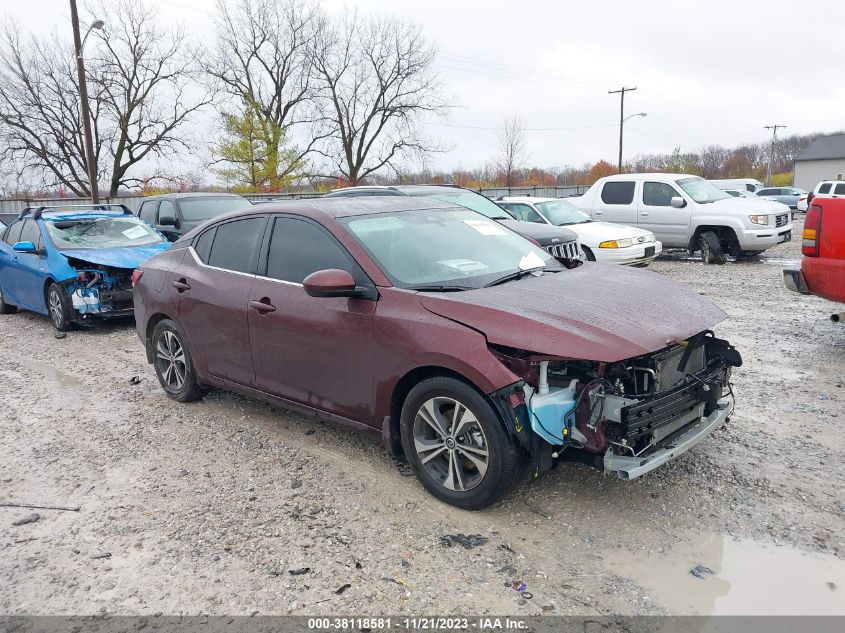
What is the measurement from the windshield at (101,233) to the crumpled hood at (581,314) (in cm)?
741

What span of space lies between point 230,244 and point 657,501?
11.7 ft

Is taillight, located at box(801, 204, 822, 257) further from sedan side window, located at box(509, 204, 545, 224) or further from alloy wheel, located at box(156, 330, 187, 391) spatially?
sedan side window, located at box(509, 204, 545, 224)

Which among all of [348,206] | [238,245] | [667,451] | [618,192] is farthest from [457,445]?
[618,192]

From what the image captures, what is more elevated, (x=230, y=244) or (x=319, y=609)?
(x=230, y=244)

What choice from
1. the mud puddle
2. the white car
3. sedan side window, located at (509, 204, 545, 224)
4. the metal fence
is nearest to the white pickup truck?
the white car

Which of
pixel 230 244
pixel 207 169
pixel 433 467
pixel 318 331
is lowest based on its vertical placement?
pixel 433 467

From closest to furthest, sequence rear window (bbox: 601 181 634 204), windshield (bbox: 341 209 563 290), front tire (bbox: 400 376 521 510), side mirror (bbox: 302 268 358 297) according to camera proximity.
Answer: front tire (bbox: 400 376 521 510) → side mirror (bbox: 302 268 358 297) → windshield (bbox: 341 209 563 290) → rear window (bbox: 601 181 634 204)

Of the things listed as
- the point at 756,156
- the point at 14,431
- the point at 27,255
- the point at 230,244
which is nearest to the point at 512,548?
the point at 230,244

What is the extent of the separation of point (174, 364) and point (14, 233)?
6.24m

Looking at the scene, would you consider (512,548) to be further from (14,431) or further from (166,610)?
(14,431)

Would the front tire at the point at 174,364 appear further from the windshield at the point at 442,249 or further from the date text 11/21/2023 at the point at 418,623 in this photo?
the date text 11/21/2023 at the point at 418,623

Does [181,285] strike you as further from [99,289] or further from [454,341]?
[99,289]

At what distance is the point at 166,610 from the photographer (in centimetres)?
292

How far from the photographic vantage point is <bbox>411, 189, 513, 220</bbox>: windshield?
33.4ft
